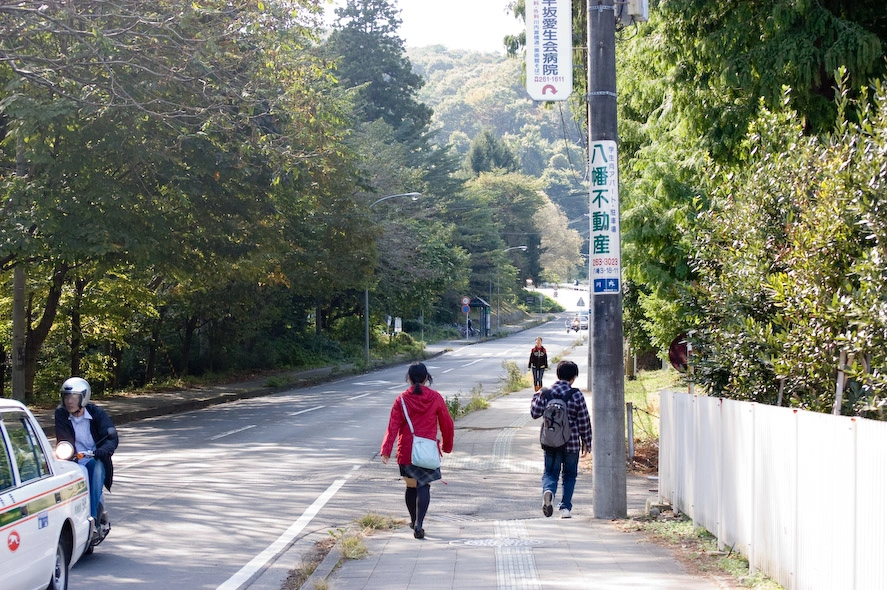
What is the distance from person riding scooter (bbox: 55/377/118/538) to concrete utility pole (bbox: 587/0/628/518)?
4711 millimetres

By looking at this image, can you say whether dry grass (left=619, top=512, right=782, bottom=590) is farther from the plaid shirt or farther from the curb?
the curb

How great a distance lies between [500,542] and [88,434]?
386cm

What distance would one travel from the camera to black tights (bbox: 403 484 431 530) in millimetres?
9062

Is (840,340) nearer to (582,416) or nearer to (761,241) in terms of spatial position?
(761,241)

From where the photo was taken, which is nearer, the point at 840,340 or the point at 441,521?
the point at 840,340

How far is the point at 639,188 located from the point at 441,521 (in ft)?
27.4

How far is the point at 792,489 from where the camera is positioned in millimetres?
6031

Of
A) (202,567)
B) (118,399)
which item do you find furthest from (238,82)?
(118,399)

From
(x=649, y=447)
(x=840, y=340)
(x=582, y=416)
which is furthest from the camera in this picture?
(x=649, y=447)

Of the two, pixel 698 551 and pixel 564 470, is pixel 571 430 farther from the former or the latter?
pixel 698 551

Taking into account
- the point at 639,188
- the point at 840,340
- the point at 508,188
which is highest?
the point at 508,188

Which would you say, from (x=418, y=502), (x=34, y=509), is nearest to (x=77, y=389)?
(x=34, y=509)

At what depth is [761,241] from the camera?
8828 mm

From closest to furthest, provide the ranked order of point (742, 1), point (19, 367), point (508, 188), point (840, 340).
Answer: point (840, 340) → point (742, 1) → point (19, 367) → point (508, 188)
